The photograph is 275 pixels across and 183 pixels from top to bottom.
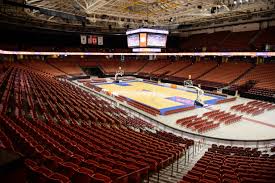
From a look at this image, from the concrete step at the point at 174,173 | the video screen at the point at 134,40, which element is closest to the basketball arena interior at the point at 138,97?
the concrete step at the point at 174,173

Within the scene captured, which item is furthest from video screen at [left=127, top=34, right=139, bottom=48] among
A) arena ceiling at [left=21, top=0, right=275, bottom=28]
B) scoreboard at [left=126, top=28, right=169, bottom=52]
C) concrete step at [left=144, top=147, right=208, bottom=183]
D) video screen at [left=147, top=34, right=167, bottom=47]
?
concrete step at [left=144, top=147, right=208, bottom=183]

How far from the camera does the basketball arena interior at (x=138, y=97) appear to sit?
18.5 ft

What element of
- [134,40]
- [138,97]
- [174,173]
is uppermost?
[134,40]

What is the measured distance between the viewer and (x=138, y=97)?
23016 millimetres

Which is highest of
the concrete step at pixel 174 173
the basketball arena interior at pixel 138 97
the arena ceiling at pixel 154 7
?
the arena ceiling at pixel 154 7

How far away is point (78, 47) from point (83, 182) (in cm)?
4068

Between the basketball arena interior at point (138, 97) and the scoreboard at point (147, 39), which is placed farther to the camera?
the scoreboard at point (147, 39)

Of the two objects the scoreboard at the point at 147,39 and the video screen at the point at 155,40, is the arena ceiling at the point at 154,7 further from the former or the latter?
the video screen at the point at 155,40

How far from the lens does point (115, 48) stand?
45375mm

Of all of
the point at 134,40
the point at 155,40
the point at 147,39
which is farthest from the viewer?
the point at 134,40

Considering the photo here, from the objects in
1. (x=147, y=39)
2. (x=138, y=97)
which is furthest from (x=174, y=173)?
(x=147, y=39)

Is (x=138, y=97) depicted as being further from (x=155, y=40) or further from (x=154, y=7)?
(x=154, y=7)

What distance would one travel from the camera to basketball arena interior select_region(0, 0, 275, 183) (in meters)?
5.64

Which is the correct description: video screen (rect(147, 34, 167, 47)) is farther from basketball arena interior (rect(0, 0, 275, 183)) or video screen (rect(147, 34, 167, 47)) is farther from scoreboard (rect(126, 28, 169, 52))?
basketball arena interior (rect(0, 0, 275, 183))
